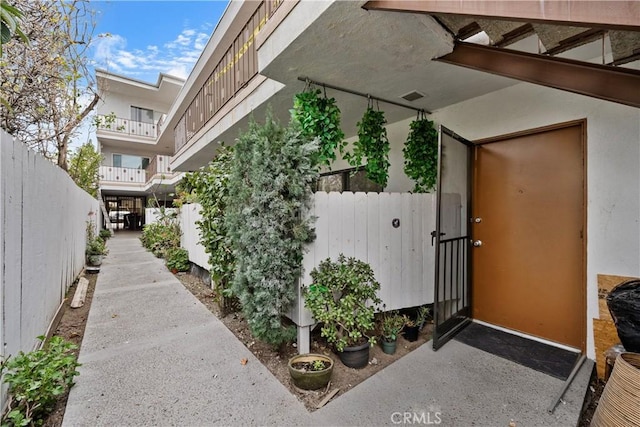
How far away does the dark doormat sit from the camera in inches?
113

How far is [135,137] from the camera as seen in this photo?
655 inches

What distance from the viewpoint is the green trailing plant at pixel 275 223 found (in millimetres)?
2855

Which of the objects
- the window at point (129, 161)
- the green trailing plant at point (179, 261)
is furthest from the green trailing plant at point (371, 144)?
the window at point (129, 161)

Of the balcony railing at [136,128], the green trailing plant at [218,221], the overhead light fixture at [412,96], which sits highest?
the balcony railing at [136,128]

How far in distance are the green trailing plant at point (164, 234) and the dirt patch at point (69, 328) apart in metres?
2.90

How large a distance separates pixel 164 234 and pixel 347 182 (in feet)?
20.1

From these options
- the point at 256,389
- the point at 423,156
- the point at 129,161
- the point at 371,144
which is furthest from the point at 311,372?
the point at 129,161

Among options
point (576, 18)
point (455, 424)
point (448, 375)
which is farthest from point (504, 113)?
point (455, 424)

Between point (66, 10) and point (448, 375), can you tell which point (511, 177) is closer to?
point (448, 375)

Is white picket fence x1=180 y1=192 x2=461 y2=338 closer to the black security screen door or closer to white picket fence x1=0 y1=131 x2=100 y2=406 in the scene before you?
the black security screen door

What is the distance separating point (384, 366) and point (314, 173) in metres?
2.14

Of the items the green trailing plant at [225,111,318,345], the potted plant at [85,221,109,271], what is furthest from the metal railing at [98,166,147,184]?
the green trailing plant at [225,111,318,345]

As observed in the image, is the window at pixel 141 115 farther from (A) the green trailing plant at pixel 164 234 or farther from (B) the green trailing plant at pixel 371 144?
(B) the green trailing plant at pixel 371 144

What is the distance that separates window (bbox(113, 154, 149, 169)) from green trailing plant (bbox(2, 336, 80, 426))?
19172mm
